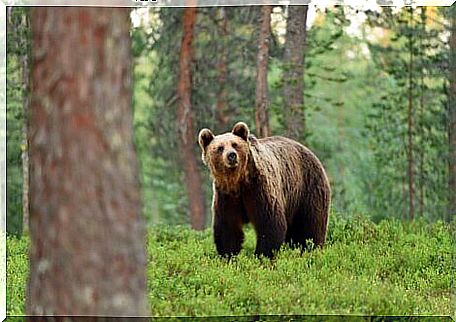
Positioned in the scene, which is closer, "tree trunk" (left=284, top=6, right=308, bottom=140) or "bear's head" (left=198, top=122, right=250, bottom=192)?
"bear's head" (left=198, top=122, right=250, bottom=192)

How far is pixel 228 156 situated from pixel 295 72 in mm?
3434

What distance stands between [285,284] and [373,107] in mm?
4498

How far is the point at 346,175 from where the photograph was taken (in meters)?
11.8

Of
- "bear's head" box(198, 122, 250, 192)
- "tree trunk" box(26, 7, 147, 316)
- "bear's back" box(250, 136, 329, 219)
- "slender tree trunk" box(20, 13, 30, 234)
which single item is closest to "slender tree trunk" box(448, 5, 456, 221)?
"bear's back" box(250, 136, 329, 219)

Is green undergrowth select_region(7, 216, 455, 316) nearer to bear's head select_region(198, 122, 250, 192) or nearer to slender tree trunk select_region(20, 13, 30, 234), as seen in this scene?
slender tree trunk select_region(20, 13, 30, 234)

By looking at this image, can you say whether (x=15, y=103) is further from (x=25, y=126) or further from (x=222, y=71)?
(x=222, y=71)

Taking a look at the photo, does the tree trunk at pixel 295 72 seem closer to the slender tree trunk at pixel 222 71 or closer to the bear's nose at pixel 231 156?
the slender tree trunk at pixel 222 71

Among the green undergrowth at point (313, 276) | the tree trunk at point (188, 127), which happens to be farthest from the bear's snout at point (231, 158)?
the tree trunk at point (188, 127)

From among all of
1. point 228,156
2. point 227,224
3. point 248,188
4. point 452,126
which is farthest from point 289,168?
point 452,126

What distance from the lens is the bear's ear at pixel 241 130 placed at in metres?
8.27

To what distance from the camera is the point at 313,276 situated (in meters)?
8.17

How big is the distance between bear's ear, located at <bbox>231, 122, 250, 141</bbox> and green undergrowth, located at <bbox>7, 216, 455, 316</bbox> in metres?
1.08

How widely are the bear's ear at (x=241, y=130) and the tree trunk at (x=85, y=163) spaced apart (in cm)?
374

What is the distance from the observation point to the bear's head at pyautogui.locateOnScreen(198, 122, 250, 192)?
8.11m
